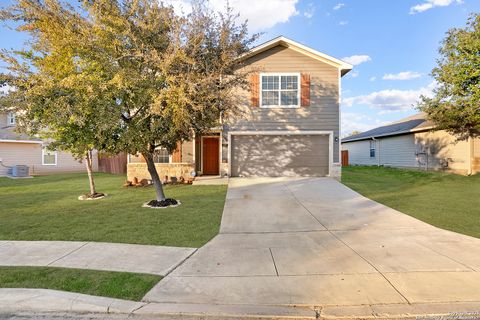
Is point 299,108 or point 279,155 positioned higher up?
point 299,108

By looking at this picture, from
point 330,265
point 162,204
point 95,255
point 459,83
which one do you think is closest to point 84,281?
point 95,255

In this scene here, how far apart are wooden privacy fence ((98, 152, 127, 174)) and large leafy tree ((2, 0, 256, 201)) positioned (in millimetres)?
13329

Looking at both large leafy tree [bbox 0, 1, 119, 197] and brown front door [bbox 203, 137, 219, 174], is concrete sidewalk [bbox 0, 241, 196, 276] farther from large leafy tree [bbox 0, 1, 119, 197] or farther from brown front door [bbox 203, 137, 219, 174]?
brown front door [bbox 203, 137, 219, 174]

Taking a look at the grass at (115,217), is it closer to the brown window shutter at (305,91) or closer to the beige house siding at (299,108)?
the beige house siding at (299,108)

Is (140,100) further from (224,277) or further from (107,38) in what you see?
(224,277)

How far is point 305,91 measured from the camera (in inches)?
541

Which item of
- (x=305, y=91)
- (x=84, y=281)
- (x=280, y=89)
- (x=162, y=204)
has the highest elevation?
(x=280, y=89)

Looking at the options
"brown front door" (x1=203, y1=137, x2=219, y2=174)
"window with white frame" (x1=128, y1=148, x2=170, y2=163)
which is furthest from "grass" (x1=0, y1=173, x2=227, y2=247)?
"brown front door" (x1=203, y1=137, x2=219, y2=174)

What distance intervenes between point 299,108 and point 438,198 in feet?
22.0

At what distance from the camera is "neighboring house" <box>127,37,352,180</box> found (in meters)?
13.8

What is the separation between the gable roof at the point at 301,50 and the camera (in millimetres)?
13508

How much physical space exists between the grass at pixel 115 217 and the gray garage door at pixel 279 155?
2.77 m

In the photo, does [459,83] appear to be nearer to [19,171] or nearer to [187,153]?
[187,153]

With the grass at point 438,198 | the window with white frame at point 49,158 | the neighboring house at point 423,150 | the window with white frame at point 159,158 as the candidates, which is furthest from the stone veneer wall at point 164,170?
the neighboring house at point 423,150
